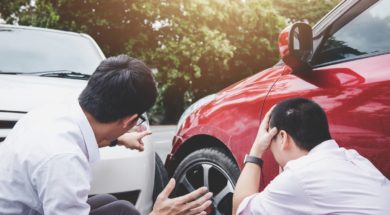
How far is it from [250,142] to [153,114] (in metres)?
20.5

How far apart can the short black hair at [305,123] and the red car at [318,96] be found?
279 millimetres

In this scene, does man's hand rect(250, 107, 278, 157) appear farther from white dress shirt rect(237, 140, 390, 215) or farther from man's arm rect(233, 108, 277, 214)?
white dress shirt rect(237, 140, 390, 215)

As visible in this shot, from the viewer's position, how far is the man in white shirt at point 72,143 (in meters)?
1.61

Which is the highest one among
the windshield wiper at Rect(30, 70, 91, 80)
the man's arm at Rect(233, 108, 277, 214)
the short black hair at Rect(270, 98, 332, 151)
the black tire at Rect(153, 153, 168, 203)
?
the short black hair at Rect(270, 98, 332, 151)

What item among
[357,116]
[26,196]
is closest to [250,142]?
[357,116]

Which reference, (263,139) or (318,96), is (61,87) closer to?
(263,139)

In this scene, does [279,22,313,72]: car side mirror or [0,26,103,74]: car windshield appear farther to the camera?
[0,26,103,74]: car windshield

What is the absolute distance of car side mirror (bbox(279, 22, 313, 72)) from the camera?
2502 mm

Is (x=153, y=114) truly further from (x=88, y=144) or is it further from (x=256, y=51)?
(x=88, y=144)

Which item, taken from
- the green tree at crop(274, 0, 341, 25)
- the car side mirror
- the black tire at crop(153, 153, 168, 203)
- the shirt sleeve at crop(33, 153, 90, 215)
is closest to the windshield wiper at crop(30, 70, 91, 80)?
the black tire at crop(153, 153, 168, 203)

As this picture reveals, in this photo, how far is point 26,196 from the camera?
172 centimetres

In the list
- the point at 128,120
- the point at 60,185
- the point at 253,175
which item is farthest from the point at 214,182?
the point at 60,185

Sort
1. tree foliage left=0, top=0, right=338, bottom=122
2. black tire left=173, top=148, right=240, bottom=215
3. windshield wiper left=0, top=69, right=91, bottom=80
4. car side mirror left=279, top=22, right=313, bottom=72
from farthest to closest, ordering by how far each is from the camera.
A: tree foliage left=0, top=0, right=338, bottom=122 → windshield wiper left=0, top=69, right=91, bottom=80 → black tire left=173, top=148, right=240, bottom=215 → car side mirror left=279, top=22, right=313, bottom=72

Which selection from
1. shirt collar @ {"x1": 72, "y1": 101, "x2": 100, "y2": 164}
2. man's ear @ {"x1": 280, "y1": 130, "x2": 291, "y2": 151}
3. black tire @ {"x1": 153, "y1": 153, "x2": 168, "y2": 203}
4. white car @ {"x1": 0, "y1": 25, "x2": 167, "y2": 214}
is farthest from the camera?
black tire @ {"x1": 153, "y1": 153, "x2": 168, "y2": 203}
